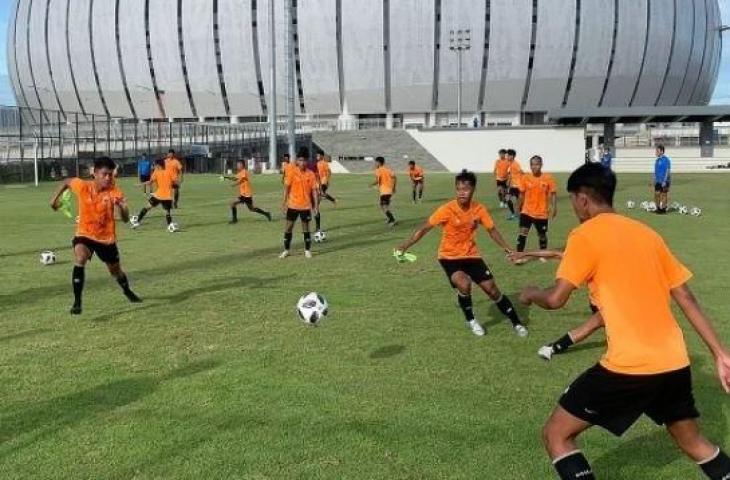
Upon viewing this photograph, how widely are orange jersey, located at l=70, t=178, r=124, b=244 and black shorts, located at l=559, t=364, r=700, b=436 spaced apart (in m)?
6.58

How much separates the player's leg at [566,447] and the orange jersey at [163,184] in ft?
52.3

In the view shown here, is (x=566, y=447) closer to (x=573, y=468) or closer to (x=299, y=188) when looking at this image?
(x=573, y=468)

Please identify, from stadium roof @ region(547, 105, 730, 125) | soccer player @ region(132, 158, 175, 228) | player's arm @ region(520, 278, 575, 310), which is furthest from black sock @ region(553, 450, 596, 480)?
stadium roof @ region(547, 105, 730, 125)

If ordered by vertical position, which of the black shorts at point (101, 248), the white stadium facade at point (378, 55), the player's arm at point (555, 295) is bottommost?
the black shorts at point (101, 248)

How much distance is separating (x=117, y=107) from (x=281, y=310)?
83.5 meters

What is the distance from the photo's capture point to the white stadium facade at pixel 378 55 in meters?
76.3

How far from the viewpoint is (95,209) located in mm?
9000

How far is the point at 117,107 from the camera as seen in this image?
86.5m

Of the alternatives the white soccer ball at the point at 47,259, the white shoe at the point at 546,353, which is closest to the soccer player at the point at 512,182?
the white soccer ball at the point at 47,259

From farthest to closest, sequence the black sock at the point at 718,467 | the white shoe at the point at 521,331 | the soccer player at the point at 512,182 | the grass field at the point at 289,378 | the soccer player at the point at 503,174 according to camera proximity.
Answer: the soccer player at the point at 503,174 < the soccer player at the point at 512,182 < the white shoe at the point at 521,331 < the grass field at the point at 289,378 < the black sock at the point at 718,467

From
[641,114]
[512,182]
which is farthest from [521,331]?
[641,114]

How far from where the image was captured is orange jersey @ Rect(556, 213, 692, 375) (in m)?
3.54

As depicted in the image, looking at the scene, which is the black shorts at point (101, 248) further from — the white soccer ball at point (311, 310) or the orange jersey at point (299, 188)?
the orange jersey at point (299, 188)

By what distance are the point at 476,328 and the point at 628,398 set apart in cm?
451
